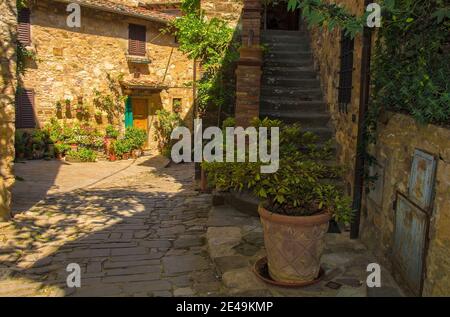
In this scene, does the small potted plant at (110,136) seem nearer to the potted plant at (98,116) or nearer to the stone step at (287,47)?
the potted plant at (98,116)

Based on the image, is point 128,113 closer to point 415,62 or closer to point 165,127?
point 165,127

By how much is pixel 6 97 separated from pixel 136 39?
10.5 metres

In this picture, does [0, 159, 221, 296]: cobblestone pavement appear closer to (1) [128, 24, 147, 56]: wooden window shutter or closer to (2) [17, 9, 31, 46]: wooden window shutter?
(2) [17, 9, 31, 46]: wooden window shutter

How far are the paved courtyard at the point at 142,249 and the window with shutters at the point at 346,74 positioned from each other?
6.95 feet

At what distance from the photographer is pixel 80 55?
48.5ft

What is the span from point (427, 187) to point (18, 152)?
44.3 feet

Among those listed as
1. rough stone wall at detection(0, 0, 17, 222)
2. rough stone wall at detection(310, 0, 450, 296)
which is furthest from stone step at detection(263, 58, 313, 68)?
rough stone wall at detection(0, 0, 17, 222)

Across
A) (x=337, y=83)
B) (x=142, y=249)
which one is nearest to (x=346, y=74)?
(x=337, y=83)

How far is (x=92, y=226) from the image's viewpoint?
21.5 ft

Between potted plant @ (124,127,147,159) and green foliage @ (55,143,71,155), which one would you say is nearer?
green foliage @ (55,143,71,155)

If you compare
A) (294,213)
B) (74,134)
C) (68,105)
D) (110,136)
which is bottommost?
(110,136)

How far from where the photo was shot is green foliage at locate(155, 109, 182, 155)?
17125 millimetres
